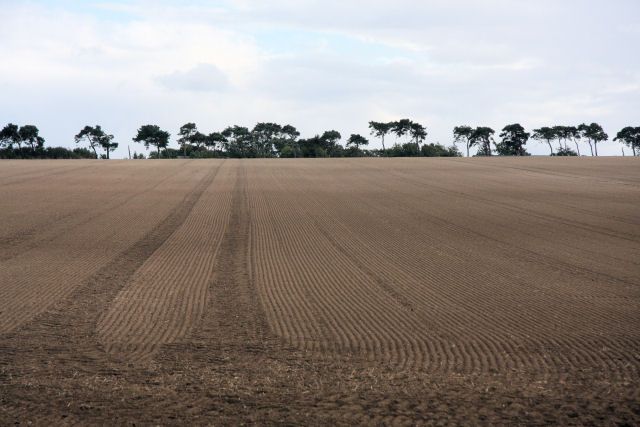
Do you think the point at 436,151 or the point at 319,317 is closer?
the point at 319,317

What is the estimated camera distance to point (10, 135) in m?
102

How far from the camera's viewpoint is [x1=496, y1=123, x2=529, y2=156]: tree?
11675 cm

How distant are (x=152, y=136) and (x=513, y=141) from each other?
59456mm

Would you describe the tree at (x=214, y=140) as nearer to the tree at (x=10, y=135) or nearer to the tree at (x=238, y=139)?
the tree at (x=238, y=139)

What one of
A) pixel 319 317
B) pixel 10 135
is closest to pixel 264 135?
pixel 10 135

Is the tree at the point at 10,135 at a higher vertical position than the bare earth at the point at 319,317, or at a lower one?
higher

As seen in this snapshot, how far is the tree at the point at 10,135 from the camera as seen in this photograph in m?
102

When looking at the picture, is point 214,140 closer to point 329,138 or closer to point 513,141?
point 329,138

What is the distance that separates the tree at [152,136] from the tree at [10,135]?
17486 mm

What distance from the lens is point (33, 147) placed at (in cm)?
9788

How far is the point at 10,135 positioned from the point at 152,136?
20976mm

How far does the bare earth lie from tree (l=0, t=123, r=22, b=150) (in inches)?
3197

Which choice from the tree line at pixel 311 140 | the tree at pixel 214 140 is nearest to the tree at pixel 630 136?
the tree line at pixel 311 140

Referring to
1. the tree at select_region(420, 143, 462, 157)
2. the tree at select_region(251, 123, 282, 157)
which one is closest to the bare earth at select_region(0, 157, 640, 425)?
the tree at select_region(420, 143, 462, 157)
